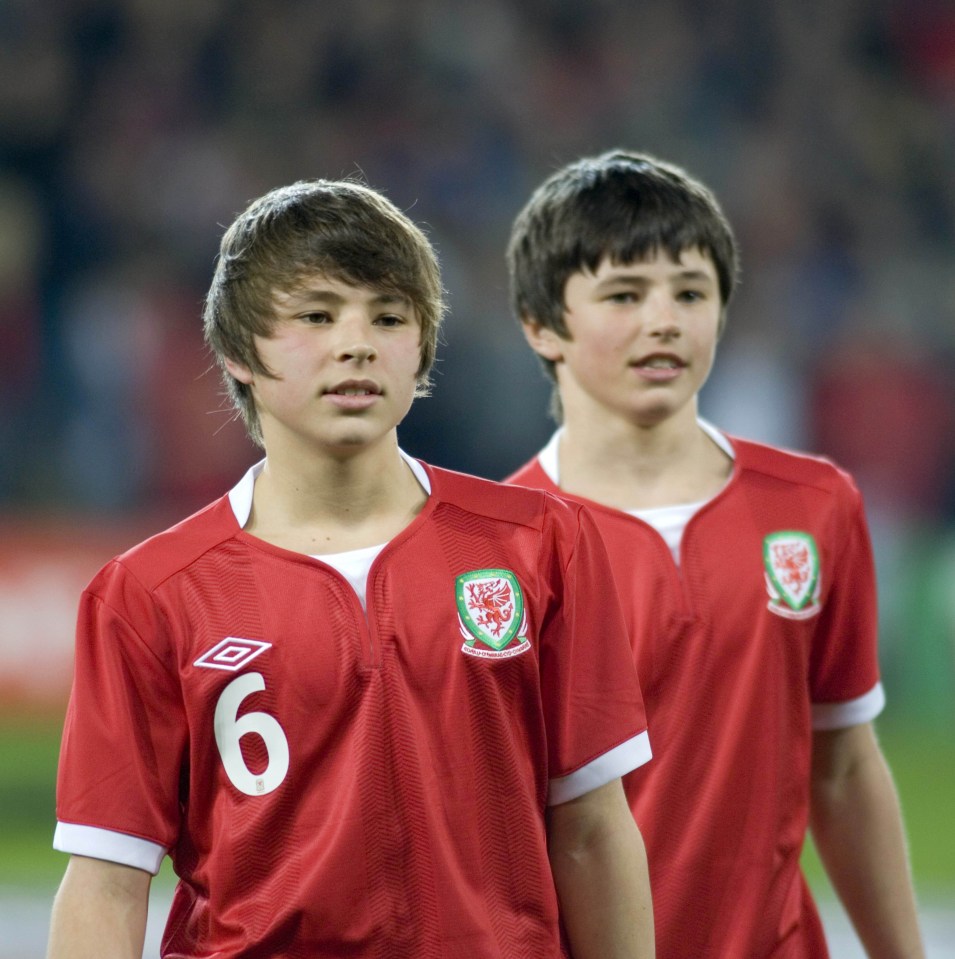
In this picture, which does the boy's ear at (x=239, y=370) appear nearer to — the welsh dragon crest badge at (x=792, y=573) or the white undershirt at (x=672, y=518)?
the white undershirt at (x=672, y=518)

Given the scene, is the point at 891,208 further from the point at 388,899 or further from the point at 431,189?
the point at 388,899

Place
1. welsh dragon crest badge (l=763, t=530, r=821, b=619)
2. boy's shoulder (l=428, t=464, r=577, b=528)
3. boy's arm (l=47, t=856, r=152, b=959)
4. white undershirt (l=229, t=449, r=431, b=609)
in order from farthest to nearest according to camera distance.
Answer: welsh dragon crest badge (l=763, t=530, r=821, b=619) → boy's shoulder (l=428, t=464, r=577, b=528) → white undershirt (l=229, t=449, r=431, b=609) → boy's arm (l=47, t=856, r=152, b=959)

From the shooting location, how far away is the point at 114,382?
945 cm

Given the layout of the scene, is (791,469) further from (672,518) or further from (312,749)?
(312,749)

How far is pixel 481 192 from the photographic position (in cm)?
1141

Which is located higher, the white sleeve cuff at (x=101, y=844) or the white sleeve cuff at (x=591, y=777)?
the white sleeve cuff at (x=591, y=777)

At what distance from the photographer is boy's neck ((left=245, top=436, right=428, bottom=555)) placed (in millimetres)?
2322

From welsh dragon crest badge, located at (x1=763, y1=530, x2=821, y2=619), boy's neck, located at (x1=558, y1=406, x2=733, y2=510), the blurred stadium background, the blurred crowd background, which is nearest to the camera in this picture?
welsh dragon crest badge, located at (x1=763, y1=530, x2=821, y2=619)

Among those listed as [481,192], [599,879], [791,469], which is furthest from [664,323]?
[481,192]

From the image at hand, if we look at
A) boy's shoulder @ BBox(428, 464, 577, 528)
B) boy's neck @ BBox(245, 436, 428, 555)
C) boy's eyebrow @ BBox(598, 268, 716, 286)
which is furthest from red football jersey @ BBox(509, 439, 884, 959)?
boy's neck @ BBox(245, 436, 428, 555)

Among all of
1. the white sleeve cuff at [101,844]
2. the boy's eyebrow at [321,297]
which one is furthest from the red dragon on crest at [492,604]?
the white sleeve cuff at [101,844]

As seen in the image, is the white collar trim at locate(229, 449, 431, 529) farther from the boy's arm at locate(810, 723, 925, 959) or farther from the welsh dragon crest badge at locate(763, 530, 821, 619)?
the boy's arm at locate(810, 723, 925, 959)

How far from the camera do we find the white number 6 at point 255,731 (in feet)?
7.25

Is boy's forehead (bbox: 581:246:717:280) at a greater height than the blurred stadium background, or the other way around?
the blurred stadium background
